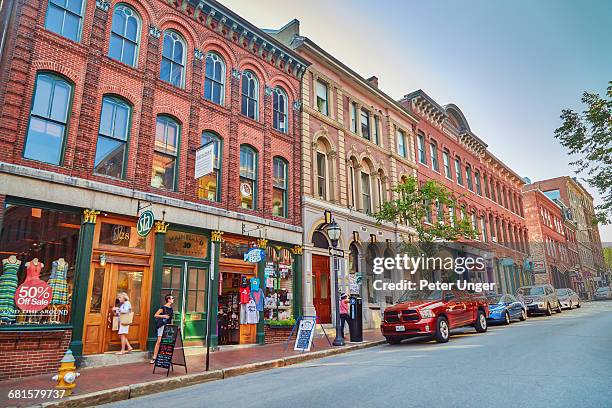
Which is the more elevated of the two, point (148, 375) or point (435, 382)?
point (435, 382)

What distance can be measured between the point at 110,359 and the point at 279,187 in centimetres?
904

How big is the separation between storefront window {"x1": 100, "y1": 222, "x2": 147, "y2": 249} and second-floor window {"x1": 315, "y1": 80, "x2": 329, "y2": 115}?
1143 cm

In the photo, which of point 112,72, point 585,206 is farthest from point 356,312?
point 585,206

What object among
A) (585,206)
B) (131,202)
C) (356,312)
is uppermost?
(585,206)

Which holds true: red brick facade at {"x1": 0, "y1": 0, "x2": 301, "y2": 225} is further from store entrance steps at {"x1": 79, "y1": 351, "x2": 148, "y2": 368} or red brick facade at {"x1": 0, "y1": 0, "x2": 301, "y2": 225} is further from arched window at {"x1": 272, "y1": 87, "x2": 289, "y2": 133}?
store entrance steps at {"x1": 79, "y1": 351, "x2": 148, "y2": 368}

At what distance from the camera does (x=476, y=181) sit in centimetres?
3522

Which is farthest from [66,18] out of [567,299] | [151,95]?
[567,299]

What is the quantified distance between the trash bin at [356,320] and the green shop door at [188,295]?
16.3 feet

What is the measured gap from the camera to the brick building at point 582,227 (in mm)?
60094

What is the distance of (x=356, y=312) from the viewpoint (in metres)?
14.3

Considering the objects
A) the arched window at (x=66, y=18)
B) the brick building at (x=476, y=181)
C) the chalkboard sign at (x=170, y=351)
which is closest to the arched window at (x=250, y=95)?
the arched window at (x=66, y=18)

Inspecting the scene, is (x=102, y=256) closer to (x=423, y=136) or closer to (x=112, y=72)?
(x=112, y=72)

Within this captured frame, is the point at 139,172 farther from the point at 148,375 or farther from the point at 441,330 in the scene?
the point at 441,330

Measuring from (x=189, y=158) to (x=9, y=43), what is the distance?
5606mm
